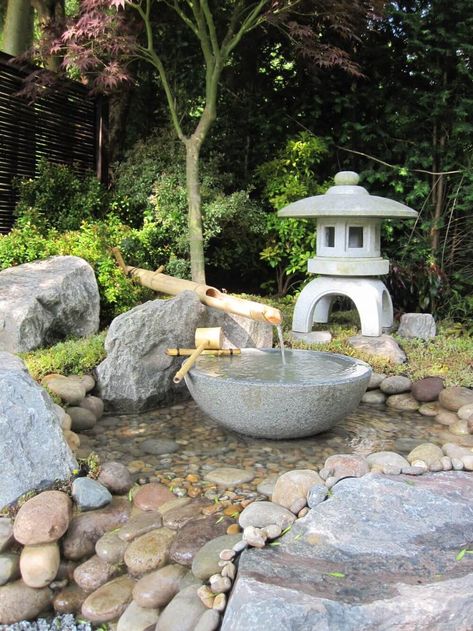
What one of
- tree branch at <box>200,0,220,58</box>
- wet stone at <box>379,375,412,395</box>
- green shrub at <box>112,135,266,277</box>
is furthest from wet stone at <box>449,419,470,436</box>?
tree branch at <box>200,0,220,58</box>

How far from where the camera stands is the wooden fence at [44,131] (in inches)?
261

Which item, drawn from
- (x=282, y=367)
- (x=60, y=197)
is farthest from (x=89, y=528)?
(x=60, y=197)

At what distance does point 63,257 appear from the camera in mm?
5703

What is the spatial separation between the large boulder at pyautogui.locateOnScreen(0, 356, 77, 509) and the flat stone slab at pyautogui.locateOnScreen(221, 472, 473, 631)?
115 centimetres

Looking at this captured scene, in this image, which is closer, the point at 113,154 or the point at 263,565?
the point at 263,565

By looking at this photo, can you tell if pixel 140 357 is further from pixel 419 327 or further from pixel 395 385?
pixel 419 327

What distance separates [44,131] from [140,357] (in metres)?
4.12

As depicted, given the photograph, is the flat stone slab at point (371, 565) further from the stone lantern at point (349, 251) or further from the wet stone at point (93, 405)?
the stone lantern at point (349, 251)

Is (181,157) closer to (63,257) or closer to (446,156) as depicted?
(63,257)

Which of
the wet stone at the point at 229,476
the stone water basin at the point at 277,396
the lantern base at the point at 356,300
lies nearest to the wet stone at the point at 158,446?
the stone water basin at the point at 277,396

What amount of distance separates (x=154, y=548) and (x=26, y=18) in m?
7.95

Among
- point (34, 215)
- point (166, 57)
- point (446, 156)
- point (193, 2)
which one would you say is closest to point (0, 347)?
point (34, 215)

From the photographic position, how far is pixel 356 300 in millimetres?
5738

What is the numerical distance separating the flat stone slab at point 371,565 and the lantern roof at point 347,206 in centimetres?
300
